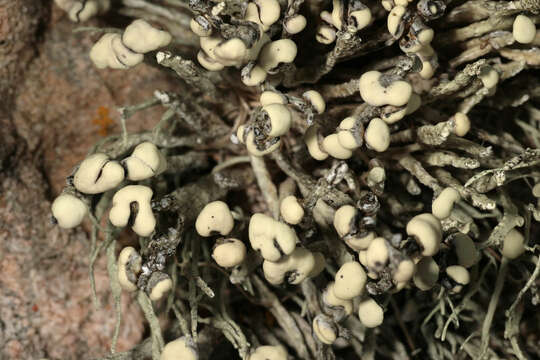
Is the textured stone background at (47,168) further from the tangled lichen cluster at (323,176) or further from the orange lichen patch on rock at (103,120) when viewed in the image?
the tangled lichen cluster at (323,176)

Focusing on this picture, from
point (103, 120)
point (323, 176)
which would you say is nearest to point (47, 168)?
point (103, 120)

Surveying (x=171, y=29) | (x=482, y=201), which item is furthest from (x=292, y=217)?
(x=171, y=29)

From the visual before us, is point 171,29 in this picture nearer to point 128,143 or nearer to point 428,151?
point 128,143

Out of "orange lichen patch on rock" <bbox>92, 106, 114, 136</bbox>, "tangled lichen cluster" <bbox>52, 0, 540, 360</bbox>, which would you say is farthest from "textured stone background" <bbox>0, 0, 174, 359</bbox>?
"tangled lichen cluster" <bbox>52, 0, 540, 360</bbox>

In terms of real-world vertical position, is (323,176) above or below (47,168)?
above

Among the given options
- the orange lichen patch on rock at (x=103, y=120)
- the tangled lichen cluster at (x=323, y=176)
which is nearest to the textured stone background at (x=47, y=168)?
the orange lichen patch on rock at (x=103, y=120)

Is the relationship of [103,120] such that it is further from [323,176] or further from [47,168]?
[323,176]
